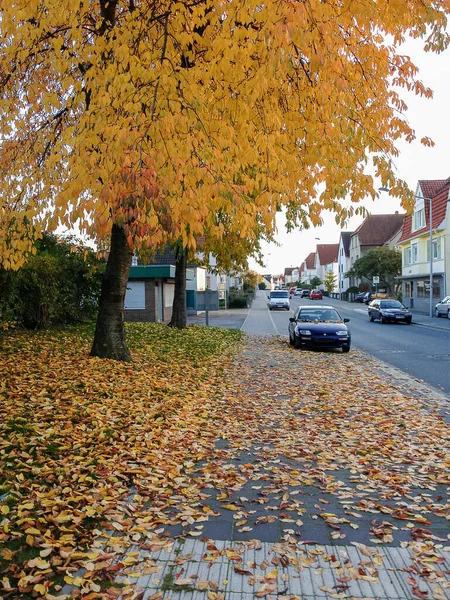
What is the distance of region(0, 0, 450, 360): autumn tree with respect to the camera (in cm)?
578

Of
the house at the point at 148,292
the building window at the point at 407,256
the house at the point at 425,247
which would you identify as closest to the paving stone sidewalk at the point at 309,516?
the house at the point at 148,292

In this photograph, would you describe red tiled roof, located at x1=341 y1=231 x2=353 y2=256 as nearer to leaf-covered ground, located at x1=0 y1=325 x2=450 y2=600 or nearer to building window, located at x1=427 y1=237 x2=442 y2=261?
building window, located at x1=427 y1=237 x2=442 y2=261

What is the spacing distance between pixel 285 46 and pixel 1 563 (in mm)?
5257

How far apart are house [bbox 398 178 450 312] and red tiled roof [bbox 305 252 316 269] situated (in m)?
117

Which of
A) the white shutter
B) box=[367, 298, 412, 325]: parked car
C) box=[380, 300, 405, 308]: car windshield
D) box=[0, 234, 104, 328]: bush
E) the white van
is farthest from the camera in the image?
the white van

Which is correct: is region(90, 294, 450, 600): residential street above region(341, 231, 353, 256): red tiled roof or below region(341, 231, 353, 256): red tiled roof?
below

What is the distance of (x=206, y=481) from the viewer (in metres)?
A: 5.06

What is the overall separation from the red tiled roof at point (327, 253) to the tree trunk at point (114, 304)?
127 meters

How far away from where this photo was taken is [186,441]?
631cm

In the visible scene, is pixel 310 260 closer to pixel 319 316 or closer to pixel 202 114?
pixel 319 316

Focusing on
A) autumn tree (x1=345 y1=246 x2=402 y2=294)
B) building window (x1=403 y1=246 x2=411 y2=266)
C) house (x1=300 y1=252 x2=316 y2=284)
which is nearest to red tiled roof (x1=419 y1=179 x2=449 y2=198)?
building window (x1=403 y1=246 x2=411 y2=266)

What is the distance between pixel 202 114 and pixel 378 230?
81.2 m

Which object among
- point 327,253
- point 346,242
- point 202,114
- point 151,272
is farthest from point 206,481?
point 327,253

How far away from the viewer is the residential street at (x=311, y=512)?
3299 mm
